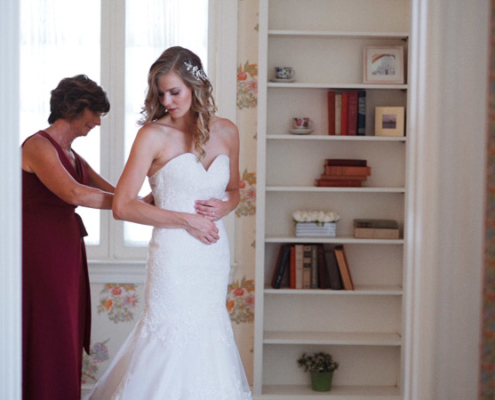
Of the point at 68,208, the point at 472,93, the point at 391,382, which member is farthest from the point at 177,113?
the point at 391,382

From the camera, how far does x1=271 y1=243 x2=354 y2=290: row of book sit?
155 inches

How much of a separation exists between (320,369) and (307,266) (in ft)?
2.02

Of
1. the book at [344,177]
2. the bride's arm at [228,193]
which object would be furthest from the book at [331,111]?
the bride's arm at [228,193]

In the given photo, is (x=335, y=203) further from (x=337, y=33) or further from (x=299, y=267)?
(x=337, y=33)

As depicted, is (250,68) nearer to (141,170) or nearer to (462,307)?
(141,170)

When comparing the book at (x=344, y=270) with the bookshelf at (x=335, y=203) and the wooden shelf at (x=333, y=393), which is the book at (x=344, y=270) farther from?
the wooden shelf at (x=333, y=393)

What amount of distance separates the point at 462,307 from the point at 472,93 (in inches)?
24.3

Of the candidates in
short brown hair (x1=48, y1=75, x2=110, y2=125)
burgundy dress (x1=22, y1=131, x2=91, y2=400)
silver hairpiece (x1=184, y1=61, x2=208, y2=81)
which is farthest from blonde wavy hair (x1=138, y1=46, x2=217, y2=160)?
burgundy dress (x1=22, y1=131, x2=91, y2=400)

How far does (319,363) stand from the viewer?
4.02 m

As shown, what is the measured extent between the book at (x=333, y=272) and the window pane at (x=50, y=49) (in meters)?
1.72

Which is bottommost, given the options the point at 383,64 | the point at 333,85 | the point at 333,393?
the point at 333,393

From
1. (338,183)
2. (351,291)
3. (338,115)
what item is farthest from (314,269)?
(338,115)

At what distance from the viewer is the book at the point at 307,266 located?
394 cm

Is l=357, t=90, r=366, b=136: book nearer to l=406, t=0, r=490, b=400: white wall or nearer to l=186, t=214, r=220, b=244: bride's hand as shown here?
l=186, t=214, r=220, b=244: bride's hand
